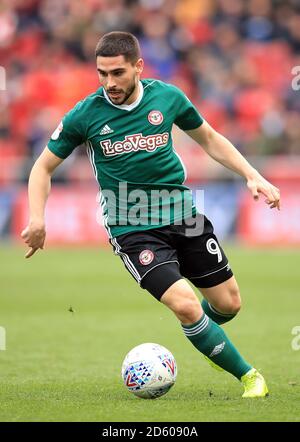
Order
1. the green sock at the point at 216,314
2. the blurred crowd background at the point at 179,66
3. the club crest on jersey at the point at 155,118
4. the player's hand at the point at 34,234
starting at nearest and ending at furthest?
the player's hand at the point at 34,234
the club crest on jersey at the point at 155,118
the green sock at the point at 216,314
the blurred crowd background at the point at 179,66

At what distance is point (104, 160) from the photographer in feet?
22.2

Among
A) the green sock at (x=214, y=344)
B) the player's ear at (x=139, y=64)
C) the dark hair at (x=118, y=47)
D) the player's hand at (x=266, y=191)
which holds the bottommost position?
the green sock at (x=214, y=344)

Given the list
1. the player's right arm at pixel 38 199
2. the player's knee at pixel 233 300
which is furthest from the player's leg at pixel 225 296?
the player's right arm at pixel 38 199

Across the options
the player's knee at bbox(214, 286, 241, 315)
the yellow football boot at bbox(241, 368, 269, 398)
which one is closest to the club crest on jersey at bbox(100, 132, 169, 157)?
the player's knee at bbox(214, 286, 241, 315)

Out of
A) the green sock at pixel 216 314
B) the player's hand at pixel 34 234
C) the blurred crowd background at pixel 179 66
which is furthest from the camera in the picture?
the blurred crowd background at pixel 179 66

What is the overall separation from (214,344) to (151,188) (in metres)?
1.14

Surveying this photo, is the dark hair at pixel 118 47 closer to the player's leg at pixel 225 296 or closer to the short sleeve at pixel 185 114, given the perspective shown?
the short sleeve at pixel 185 114

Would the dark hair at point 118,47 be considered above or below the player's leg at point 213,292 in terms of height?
above

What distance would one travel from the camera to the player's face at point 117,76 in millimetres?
6488

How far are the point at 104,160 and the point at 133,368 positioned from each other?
1.43 metres

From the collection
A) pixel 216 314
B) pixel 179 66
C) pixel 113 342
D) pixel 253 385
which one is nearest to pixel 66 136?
pixel 216 314

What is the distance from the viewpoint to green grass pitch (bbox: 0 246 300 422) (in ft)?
20.0

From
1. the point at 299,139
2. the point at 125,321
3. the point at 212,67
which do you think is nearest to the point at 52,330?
the point at 125,321

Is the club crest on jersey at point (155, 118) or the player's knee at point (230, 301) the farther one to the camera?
the player's knee at point (230, 301)
